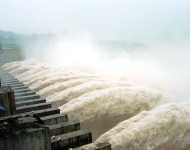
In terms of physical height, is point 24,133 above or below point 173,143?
above

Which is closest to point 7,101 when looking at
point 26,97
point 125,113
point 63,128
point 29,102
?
point 63,128

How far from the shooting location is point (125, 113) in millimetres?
10203

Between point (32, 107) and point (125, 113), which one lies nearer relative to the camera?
point (125, 113)

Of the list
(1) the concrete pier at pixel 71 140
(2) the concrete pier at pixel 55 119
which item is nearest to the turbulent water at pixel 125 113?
(1) the concrete pier at pixel 71 140

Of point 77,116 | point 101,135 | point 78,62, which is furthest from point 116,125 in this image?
point 78,62

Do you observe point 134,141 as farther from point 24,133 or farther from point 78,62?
point 78,62

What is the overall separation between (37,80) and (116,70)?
293 inches

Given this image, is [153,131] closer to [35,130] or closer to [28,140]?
[35,130]

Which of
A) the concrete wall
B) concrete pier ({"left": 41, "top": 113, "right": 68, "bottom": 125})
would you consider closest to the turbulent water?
concrete pier ({"left": 41, "top": 113, "right": 68, "bottom": 125})

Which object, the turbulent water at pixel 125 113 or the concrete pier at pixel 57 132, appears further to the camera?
the turbulent water at pixel 125 113

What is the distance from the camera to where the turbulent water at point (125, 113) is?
8156 millimetres

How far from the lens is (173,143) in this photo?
818 centimetres

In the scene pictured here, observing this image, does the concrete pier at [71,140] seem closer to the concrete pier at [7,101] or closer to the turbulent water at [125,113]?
the turbulent water at [125,113]

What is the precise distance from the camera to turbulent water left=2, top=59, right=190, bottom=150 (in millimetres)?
8156
